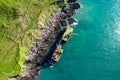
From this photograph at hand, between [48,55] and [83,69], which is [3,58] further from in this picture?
[83,69]

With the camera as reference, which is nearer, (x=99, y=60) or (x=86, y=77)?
(x=86, y=77)

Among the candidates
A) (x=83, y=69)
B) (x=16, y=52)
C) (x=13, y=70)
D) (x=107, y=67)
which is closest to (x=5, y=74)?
(x=13, y=70)

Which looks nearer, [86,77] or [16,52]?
[86,77]

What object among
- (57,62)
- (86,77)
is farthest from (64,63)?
(86,77)

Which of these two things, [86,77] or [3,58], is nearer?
[86,77]

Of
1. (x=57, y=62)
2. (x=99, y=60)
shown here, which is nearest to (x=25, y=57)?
(x=57, y=62)

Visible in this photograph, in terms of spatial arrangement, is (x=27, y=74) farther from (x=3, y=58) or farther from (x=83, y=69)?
(x=83, y=69)

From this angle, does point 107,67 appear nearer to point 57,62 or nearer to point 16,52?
point 57,62
